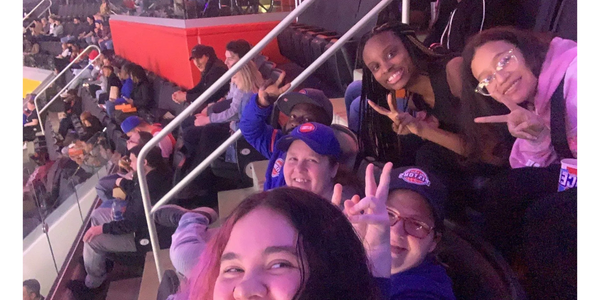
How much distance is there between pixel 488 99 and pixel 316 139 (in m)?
0.32

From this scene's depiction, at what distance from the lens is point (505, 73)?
2.42ft

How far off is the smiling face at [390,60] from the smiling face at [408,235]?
0.29 m

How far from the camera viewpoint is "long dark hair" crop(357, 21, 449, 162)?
90cm

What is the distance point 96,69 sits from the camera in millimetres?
4391

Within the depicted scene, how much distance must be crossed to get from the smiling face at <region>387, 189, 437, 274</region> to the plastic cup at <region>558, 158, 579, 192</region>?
0.21 meters

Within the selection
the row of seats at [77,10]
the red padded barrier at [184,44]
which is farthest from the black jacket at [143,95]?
the row of seats at [77,10]

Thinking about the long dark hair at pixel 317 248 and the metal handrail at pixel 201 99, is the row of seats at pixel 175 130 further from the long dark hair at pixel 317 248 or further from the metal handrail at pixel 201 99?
the long dark hair at pixel 317 248

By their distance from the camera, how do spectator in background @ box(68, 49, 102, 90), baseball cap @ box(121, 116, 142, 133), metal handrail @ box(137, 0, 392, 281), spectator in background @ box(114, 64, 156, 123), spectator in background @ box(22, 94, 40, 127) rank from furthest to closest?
1. spectator in background @ box(68, 49, 102, 90)
2. spectator in background @ box(22, 94, 40, 127)
3. spectator in background @ box(114, 64, 156, 123)
4. baseball cap @ box(121, 116, 142, 133)
5. metal handrail @ box(137, 0, 392, 281)

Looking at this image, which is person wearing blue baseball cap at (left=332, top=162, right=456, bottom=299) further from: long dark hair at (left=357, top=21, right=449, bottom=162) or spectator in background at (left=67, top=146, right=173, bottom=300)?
spectator in background at (left=67, top=146, right=173, bottom=300)

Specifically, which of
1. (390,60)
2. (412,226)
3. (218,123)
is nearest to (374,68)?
(390,60)

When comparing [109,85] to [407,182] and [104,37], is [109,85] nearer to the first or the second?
[104,37]

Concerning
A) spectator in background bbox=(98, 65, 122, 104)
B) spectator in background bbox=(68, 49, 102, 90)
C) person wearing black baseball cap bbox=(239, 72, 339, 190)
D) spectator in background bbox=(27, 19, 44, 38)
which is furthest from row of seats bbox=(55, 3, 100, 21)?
person wearing black baseball cap bbox=(239, 72, 339, 190)

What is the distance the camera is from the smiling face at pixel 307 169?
0.78m
